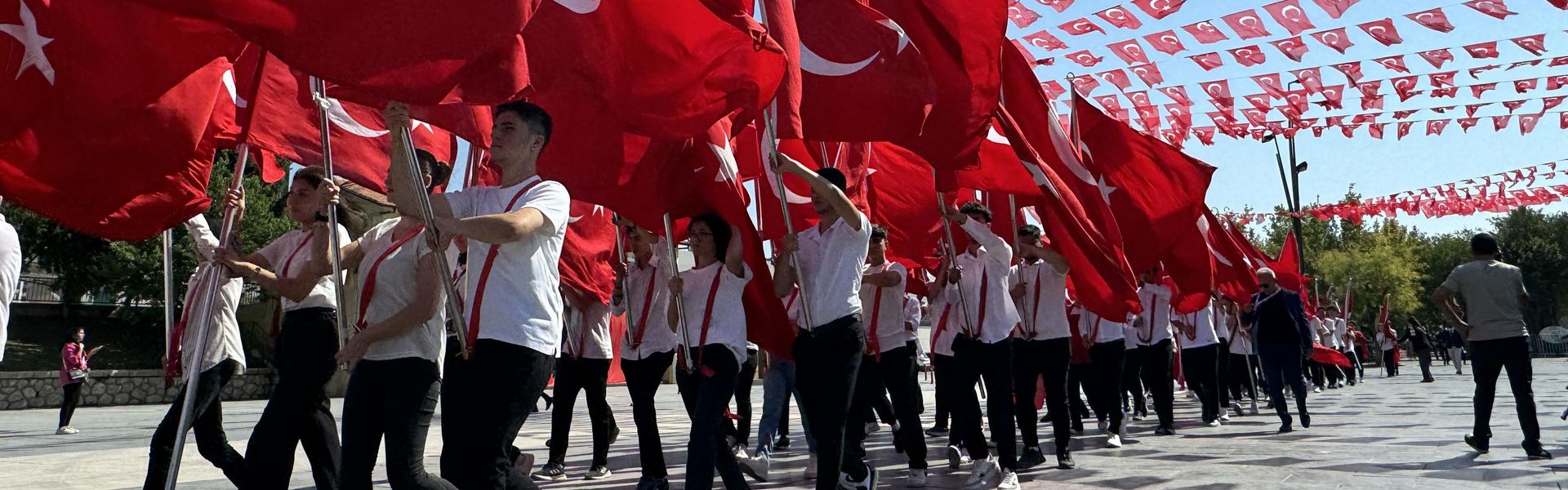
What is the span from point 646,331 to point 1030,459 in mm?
2979

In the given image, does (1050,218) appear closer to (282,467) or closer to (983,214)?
(983,214)

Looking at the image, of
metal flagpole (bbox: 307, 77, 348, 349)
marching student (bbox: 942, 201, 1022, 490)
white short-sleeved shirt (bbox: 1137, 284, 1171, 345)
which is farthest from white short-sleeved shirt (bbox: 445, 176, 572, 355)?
white short-sleeved shirt (bbox: 1137, 284, 1171, 345)

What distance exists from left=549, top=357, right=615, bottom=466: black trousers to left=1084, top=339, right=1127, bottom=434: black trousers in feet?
15.5

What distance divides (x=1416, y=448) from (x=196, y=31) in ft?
30.8

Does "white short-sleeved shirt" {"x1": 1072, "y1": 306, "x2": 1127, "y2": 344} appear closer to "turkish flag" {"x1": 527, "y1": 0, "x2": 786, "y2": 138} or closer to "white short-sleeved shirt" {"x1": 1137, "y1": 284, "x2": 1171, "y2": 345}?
"white short-sleeved shirt" {"x1": 1137, "y1": 284, "x2": 1171, "y2": 345}

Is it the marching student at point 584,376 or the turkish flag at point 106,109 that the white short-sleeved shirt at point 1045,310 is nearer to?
the marching student at point 584,376

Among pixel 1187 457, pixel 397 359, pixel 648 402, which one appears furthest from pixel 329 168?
pixel 1187 457

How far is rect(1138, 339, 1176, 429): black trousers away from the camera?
1212cm

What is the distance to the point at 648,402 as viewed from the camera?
7.82m

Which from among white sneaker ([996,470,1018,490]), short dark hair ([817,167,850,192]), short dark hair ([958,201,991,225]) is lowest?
white sneaker ([996,470,1018,490])

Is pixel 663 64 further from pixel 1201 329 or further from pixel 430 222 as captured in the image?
pixel 1201 329

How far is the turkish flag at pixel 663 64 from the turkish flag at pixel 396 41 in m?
1.13

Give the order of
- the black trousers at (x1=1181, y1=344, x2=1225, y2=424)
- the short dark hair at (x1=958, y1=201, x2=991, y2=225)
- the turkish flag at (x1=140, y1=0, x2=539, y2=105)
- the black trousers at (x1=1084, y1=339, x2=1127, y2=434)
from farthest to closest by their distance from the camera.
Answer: the black trousers at (x1=1181, y1=344, x2=1225, y2=424)
the black trousers at (x1=1084, y1=339, x2=1127, y2=434)
the short dark hair at (x1=958, y1=201, x2=991, y2=225)
the turkish flag at (x1=140, y1=0, x2=539, y2=105)

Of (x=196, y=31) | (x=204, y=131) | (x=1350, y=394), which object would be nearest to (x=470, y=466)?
(x=196, y=31)
